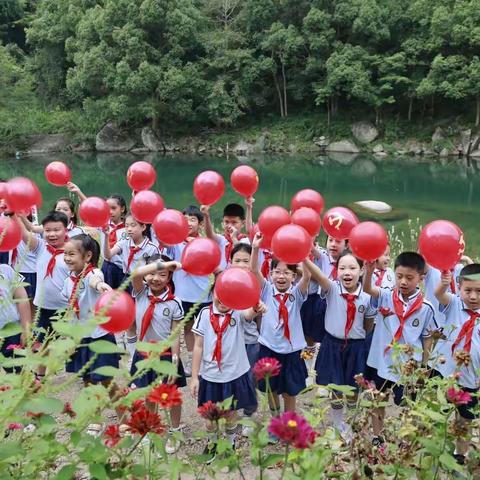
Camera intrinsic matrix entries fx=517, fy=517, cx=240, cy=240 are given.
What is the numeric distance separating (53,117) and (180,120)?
20.5 feet

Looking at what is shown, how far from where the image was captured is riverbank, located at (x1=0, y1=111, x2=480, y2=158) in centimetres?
2162

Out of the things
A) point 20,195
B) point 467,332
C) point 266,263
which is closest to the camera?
point 467,332

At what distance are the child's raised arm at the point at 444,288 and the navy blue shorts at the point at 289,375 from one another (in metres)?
0.85

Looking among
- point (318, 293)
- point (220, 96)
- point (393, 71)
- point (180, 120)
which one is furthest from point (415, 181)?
point (318, 293)

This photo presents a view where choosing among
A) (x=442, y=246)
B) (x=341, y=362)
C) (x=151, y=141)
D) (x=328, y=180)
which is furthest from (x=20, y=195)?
(x=151, y=141)

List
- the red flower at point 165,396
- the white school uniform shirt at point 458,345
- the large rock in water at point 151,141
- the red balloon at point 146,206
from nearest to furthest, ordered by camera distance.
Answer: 1. the red flower at point 165,396
2. the white school uniform shirt at point 458,345
3. the red balloon at point 146,206
4. the large rock in water at point 151,141

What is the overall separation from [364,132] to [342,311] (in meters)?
21.0

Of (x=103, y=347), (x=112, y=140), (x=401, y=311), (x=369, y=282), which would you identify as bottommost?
(x=112, y=140)

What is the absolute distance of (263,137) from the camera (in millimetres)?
23812

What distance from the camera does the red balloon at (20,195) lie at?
11.3 feet

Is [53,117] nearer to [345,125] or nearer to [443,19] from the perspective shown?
[345,125]

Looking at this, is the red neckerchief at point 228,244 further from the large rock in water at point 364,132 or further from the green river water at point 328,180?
the large rock in water at point 364,132

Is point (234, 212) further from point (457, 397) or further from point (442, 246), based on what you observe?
point (457, 397)

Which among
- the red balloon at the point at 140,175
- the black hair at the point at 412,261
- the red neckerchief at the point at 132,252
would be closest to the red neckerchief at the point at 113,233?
the red balloon at the point at 140,175
